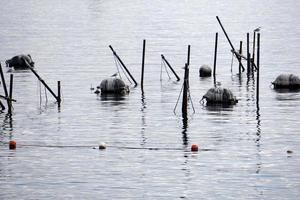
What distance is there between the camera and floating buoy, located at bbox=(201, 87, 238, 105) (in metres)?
88.2

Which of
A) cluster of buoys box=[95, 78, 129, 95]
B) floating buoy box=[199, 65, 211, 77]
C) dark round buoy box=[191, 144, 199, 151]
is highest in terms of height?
floating buoy box=[199, 65, 211, 77]

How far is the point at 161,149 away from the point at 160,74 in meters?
52.4

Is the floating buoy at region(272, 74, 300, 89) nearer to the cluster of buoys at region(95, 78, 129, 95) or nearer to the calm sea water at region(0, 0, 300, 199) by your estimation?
the calm sea water at region(0, 0, 300, 199)

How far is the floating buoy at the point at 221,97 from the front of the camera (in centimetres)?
8825

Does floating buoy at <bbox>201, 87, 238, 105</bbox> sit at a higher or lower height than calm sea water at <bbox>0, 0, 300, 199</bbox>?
higher

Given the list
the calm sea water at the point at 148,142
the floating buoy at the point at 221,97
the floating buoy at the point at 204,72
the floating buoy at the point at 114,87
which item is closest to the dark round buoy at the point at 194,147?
the calm sea water at the point at 148,142

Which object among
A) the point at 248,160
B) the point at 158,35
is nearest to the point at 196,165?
the point at 248,160

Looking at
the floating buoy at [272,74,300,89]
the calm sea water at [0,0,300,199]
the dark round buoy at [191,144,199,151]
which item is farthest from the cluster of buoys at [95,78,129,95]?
the dark round buoy at [191,144,199,151]

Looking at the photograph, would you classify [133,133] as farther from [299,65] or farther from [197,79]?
[299,65]

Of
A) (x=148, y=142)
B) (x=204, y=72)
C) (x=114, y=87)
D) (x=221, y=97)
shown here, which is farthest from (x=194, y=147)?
(x=204, y=72)

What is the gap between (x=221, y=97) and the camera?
290ft

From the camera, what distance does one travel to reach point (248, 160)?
61.7 meters

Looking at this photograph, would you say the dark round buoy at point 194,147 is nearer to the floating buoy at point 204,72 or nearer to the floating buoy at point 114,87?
the floating buoy at point 114,87

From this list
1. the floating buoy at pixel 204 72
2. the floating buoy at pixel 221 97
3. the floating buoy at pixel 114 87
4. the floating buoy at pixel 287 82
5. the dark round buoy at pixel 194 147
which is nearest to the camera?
the dark round buoy at pixel 194 147
